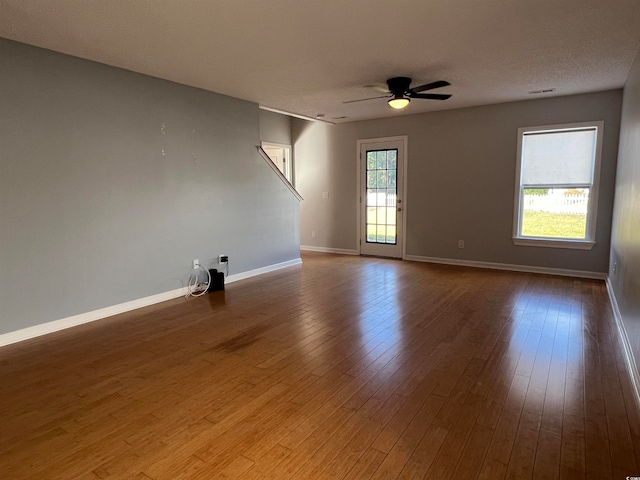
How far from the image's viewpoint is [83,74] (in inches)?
143

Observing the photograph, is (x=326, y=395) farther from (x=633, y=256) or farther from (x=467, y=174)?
(x=467, y=174)

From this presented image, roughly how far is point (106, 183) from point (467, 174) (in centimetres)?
513

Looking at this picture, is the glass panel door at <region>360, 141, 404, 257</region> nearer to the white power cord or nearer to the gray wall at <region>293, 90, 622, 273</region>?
the gray wall at <region>293, 90, 622, 273</region>

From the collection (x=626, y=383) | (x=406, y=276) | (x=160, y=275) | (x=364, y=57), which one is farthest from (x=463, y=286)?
(x=160, y=275)

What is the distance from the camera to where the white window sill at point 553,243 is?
208 inches

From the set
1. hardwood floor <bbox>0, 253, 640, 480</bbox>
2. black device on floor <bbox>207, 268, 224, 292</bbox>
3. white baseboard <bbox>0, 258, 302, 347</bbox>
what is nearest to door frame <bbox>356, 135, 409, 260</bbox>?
hardwood floor <bbox>0, 253, 640, 480</bbox>

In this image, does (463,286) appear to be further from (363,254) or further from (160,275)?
(160,275)

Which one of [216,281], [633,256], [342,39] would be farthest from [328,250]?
[633,256]

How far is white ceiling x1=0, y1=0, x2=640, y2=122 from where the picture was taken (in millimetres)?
2652

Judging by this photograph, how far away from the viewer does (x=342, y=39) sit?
126 inches

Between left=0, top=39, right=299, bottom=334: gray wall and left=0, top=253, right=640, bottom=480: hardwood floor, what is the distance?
0.48m

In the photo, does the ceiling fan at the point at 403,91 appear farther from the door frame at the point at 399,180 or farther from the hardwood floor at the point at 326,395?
the hardwood floor at the point at 326,395

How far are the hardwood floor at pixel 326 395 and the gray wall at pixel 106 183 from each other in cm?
48

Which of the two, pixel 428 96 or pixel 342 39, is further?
pixel 428 96
